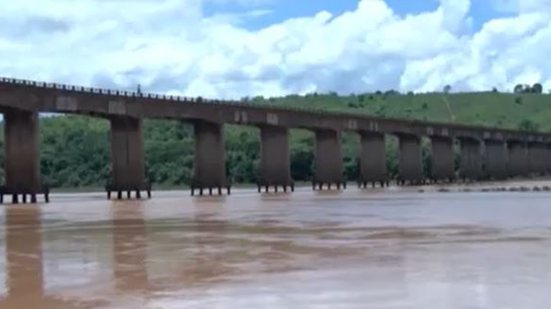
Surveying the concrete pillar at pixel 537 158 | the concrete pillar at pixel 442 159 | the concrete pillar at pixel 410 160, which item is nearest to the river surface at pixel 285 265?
the concrete pillar at pixel 410 160

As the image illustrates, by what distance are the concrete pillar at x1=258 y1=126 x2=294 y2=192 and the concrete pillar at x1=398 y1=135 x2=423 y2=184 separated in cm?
2676

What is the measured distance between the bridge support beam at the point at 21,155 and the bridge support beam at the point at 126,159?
9.30m

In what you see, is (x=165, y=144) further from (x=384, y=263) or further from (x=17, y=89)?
(x=384, y=263)

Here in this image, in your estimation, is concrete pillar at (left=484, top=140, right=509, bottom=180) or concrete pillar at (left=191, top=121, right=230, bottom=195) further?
concrete pillar at (left=484, top=140, right=509, bottom=180)

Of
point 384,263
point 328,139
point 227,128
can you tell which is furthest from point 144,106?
point 227,128

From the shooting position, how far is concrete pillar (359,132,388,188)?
111m

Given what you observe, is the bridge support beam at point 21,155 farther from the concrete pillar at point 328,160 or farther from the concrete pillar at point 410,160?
the concrete pillar at point 410,160

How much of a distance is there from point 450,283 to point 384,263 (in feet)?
11.1

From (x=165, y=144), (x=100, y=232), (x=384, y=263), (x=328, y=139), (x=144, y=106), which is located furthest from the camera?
(x=165, y=144)

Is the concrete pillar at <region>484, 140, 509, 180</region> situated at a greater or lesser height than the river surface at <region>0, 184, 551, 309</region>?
greater

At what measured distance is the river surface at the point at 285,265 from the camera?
559 inches

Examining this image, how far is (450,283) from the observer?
603 inches

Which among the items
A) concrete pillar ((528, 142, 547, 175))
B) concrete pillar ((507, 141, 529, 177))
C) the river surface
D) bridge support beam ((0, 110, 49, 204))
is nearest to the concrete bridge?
bridge support beam ((0, 110, 49, 204))

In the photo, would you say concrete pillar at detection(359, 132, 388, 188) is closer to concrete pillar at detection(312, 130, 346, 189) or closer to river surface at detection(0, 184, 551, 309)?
concrete pillar at detection(312, 130, 346, 189)
